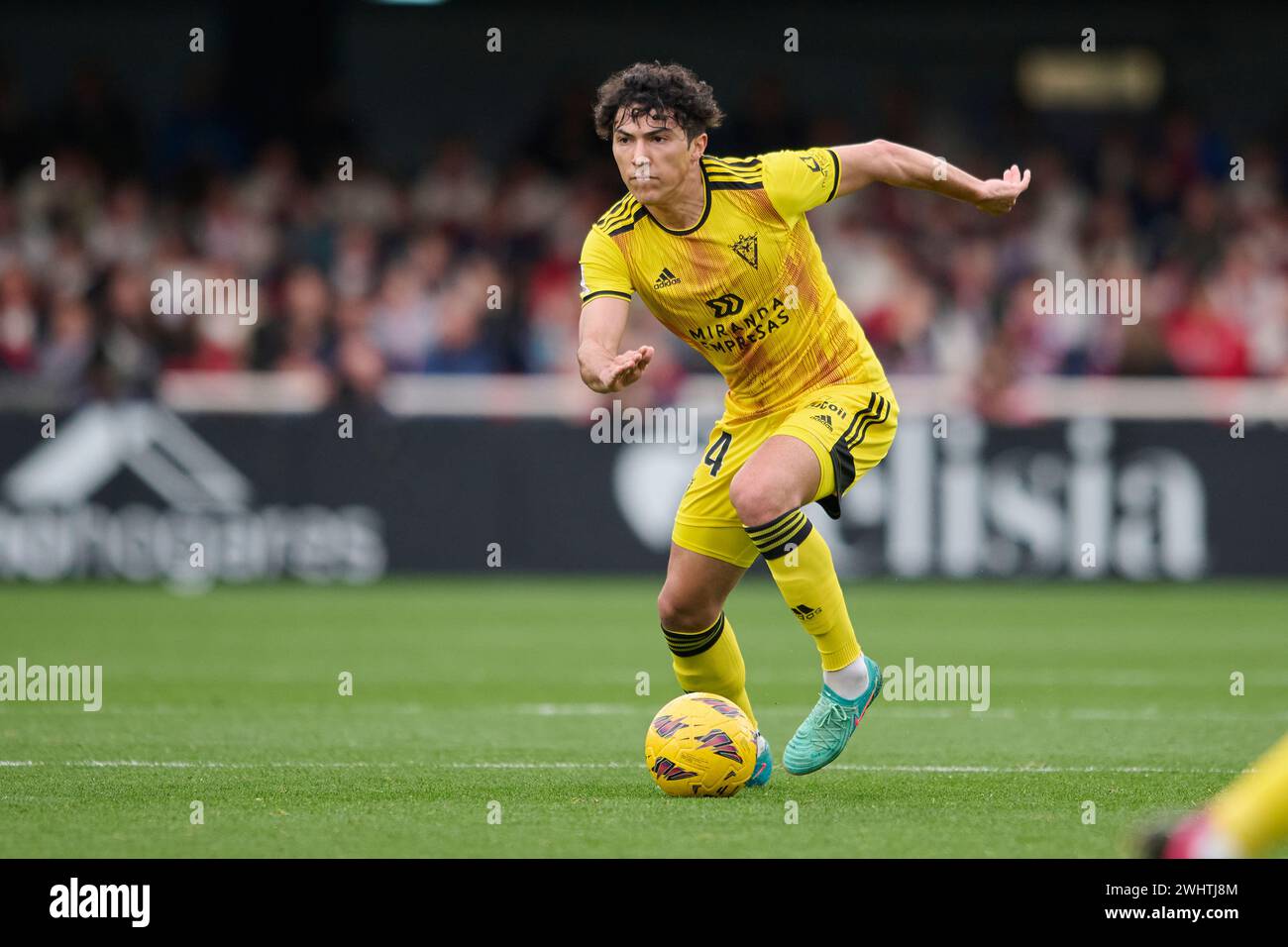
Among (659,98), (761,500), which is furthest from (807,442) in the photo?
(659,98)

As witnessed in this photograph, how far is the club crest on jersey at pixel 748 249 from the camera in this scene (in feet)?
22.2

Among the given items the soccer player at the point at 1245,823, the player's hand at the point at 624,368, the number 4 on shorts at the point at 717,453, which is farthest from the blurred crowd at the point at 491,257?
the soccer player at the point at 1245,823

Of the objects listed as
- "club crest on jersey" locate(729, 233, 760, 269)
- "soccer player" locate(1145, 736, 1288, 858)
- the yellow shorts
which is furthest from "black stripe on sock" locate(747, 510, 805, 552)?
"soccer player" locate(1145, 736, 1288, 858)

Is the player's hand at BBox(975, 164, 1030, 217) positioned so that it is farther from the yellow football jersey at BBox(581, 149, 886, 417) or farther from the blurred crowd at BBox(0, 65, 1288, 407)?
the blurred crowd at BBox(0, 65, 1288, 407)

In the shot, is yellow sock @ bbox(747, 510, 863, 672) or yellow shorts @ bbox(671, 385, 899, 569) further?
yellow shorts @ bbox(671, 385, 899, 569)

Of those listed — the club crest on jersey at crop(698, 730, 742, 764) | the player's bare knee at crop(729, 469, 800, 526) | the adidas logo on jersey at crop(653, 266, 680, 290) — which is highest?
the adidas logo on jersey at crop(653, 266, 680, 290)

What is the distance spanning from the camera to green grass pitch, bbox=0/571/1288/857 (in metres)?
5.82

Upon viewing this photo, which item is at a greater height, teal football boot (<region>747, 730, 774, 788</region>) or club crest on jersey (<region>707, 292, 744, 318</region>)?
club crest on jersey (<region>707, 292, 744, 318</region>)

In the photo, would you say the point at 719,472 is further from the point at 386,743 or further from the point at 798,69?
the point at 798,69

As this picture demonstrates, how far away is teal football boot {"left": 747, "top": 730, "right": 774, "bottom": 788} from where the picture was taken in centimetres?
669

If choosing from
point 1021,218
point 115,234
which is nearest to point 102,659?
point 115,234

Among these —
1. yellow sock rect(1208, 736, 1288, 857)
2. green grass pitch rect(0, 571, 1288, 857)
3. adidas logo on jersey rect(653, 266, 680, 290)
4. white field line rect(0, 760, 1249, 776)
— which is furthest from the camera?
white field line rect(0, 760, 1249, 776)

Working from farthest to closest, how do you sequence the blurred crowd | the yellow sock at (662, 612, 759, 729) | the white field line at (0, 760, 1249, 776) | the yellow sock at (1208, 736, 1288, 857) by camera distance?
the blurred crowd, the white field line at (0, 760, 1249, 776), the yellow sock at (662, 612, 759, 729), the yellow sock at (1208, 736, 1288, 857)

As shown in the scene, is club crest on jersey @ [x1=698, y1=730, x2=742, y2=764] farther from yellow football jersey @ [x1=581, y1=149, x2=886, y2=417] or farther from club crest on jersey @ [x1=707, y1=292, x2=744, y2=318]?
club crest on jersey @ [x1=707, y1=292, x2=744, y2=318]
